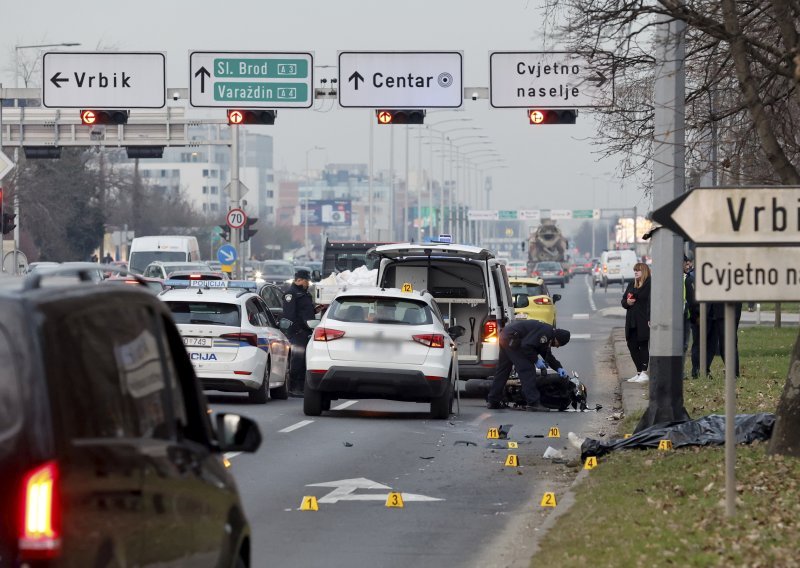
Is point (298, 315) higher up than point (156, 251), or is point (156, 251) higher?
point (156, 251)

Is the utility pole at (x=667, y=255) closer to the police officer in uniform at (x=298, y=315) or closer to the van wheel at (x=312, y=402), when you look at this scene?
the van wheel at (x=312, y=402)

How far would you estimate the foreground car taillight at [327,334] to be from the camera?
19203mm

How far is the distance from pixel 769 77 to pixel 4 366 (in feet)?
35.4

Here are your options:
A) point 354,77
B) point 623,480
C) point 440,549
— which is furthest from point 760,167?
point 354,77

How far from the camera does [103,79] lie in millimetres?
33062

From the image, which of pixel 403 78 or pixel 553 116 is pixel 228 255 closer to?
pixel 403 78

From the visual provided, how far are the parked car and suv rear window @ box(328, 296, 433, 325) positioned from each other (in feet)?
224

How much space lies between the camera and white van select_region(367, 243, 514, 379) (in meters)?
22.2

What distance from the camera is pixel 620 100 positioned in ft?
59.1

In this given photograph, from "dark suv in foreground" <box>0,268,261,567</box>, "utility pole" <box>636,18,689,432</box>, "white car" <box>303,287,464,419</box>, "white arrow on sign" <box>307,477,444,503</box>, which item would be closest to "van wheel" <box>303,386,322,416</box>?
"white car" <box>303,287,464,419</box>

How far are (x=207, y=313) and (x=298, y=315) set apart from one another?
89.7 inches

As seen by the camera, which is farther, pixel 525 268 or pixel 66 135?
pixel 525 268

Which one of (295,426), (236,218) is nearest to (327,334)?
(295,426)

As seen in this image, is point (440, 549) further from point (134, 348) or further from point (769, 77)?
point (769, 77)
